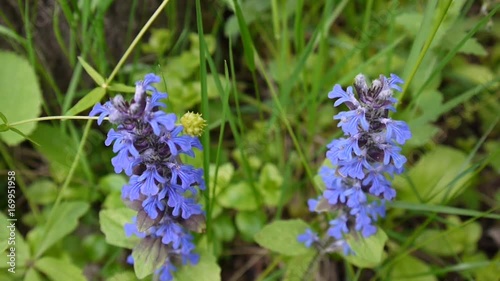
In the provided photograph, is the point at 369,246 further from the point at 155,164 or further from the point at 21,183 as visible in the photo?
the point at 21,183

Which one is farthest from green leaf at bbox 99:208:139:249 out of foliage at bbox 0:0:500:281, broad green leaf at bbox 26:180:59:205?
broad green leaf at bbox 26:180:59:205

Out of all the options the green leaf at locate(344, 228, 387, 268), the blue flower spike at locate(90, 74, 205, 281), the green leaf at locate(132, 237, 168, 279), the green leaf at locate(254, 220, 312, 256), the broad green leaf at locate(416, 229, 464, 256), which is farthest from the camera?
the broad green leaf at locate(416, 229, 464, 256)

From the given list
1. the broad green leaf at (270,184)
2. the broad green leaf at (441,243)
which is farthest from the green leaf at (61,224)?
the broad green leaf at (441,243)

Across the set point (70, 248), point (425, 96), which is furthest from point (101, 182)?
point (425, 96)

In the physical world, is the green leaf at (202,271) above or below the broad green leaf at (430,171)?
below

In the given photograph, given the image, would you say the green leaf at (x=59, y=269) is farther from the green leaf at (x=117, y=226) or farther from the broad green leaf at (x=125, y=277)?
the green leaf at (x=117, y=226)

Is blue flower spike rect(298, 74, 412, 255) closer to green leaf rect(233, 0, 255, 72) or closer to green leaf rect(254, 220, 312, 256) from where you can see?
green leaf rect(254, 220, 312, 256)
